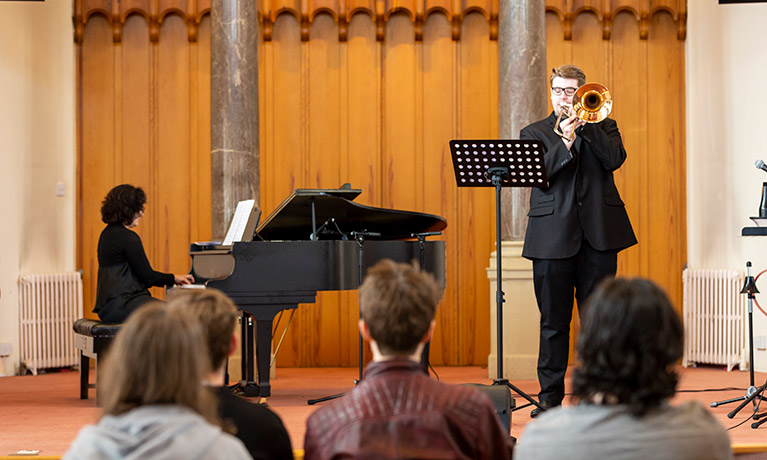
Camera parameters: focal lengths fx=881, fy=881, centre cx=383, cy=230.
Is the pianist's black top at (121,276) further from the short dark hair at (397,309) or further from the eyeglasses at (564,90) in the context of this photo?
the short dark hair at (397,309)

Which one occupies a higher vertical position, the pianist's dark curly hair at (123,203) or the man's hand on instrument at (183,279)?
the pianist's dark curly hair at (123,203)

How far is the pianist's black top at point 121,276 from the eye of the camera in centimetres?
533

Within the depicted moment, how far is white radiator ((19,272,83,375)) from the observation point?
268 inches

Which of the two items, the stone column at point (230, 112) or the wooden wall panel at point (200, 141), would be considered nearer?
the stone column at point (230, 112)

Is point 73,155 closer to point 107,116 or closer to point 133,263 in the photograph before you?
point 107,116

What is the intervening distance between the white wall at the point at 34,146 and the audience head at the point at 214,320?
530 cm

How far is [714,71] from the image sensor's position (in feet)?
23.0

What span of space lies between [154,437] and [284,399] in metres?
4.03

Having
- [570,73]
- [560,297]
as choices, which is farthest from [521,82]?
[560,297]

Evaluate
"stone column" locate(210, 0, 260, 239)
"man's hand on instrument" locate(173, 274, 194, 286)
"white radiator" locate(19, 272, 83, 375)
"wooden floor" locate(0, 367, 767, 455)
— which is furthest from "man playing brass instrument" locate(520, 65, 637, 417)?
"white radiator" locate(19, 272, 83, 375)

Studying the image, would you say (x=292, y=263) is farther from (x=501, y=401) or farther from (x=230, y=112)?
(x=230, y=112)

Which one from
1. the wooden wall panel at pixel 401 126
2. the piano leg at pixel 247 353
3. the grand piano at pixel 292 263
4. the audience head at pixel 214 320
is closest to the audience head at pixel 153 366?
the audience head at pixel 214 320

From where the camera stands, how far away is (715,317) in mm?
6910

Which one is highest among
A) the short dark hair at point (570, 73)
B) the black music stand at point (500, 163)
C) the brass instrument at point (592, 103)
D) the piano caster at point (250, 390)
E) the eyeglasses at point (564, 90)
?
the short dark hair at point (570, 73)
